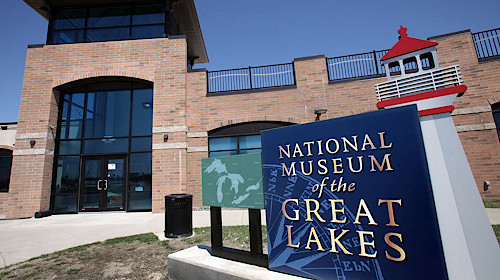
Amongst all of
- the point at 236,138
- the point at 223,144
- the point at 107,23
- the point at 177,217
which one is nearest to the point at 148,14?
the point at 107,23

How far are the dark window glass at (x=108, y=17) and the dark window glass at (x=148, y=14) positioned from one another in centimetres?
49

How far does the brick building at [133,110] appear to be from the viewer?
1097 centimetres

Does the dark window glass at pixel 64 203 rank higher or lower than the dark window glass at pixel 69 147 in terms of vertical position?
lower

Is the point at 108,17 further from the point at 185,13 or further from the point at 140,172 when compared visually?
the point at 140,172

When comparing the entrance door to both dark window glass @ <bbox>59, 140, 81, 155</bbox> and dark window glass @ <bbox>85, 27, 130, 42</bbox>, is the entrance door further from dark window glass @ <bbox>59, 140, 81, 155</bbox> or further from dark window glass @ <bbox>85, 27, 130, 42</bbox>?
dark window glass @ <bbox>85, 27, 130, 42</bbox>

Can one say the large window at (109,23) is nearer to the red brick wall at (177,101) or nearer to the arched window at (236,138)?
the red brick wall at (177,101)

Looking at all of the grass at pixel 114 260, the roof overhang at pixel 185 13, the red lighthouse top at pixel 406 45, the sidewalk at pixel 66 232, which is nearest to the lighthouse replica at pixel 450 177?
the red lighthouse top at pixel 406 45

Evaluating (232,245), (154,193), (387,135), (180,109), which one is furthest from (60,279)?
(180,109)

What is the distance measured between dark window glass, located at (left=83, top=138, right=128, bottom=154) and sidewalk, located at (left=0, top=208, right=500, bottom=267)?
364cm

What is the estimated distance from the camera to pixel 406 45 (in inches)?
111

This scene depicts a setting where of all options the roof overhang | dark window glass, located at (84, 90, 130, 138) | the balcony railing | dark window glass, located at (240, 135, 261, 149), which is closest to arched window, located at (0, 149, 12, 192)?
dark window glass, located at (84, 90, 130, 138)

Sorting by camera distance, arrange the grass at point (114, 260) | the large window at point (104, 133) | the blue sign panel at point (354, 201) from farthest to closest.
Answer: the large window at point (104, 133) → the grass at point (114, 260) → the blue sign panel at point (354, 201)

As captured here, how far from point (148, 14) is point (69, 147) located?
832 cm

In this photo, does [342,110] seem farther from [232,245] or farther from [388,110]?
[388,110]
